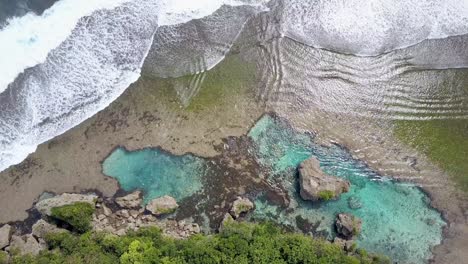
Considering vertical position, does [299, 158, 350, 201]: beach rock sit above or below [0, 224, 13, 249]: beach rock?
above

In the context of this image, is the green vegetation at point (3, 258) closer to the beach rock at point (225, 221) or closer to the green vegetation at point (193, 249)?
the green vegetation at point (193, 249)

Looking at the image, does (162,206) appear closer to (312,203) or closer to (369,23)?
(312,203)

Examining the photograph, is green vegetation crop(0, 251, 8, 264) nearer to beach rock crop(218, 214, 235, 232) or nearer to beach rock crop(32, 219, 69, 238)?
beach rock crop(32, 219, 69, 238)

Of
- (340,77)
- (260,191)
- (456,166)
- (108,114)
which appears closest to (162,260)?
(260,191)

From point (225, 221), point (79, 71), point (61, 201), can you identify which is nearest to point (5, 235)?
point (61, 201)

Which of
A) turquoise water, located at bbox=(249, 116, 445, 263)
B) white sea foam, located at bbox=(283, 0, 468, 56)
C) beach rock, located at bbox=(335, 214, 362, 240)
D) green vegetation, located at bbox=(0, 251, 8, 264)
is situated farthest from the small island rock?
white sea foam, located at bbox=(283, 0, 468, 56)

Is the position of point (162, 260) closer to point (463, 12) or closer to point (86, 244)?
point (86, 244)

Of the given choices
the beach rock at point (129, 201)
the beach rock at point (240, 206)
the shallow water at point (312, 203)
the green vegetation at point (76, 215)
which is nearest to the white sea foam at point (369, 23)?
the shallow water at point (312, 203)
